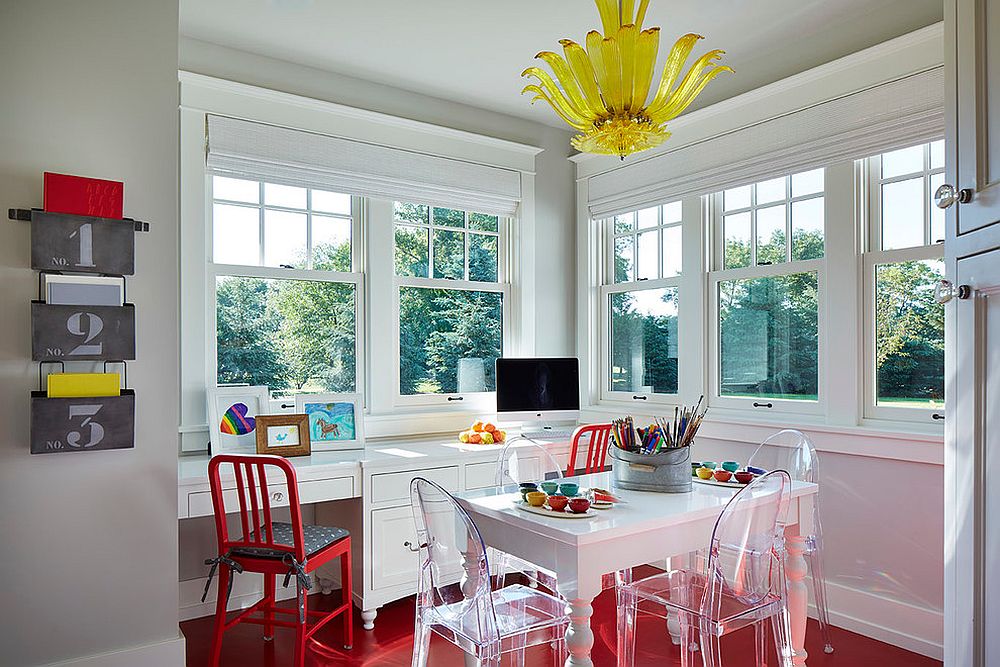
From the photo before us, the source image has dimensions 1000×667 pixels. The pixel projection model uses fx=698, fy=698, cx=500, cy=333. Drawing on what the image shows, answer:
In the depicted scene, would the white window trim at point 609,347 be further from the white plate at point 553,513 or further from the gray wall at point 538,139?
the white plate at point 553,513

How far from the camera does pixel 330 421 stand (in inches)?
143

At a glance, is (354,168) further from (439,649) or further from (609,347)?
(439,649)

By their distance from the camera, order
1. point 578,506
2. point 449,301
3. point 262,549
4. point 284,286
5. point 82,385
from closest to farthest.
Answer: point 578,506
point 82,385
point 262,549
point 284,286
point 449,301

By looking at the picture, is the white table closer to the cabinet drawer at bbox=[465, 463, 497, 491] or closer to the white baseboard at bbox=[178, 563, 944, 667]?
the white baseboard at bbox=[178, 563, 944, 667]

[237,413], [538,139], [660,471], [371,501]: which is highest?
[538,139]

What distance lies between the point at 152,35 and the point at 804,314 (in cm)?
318

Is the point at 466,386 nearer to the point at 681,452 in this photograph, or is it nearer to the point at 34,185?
the point at 681,452

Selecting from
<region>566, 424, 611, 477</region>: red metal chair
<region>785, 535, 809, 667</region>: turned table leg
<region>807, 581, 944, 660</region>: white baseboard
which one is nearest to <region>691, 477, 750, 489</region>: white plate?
<region>785, 535, 809, 667</region>: turned table leg

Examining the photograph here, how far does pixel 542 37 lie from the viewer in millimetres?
3418

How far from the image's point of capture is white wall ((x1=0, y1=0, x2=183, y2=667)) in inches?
96.9

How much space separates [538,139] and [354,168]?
1.39m

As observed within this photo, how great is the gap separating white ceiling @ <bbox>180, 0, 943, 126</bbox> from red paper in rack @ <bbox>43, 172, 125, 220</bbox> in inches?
40.5

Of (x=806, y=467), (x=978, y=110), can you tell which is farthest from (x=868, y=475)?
(x=978, y=110)

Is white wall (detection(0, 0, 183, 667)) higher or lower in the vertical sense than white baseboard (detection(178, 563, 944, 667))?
higher
